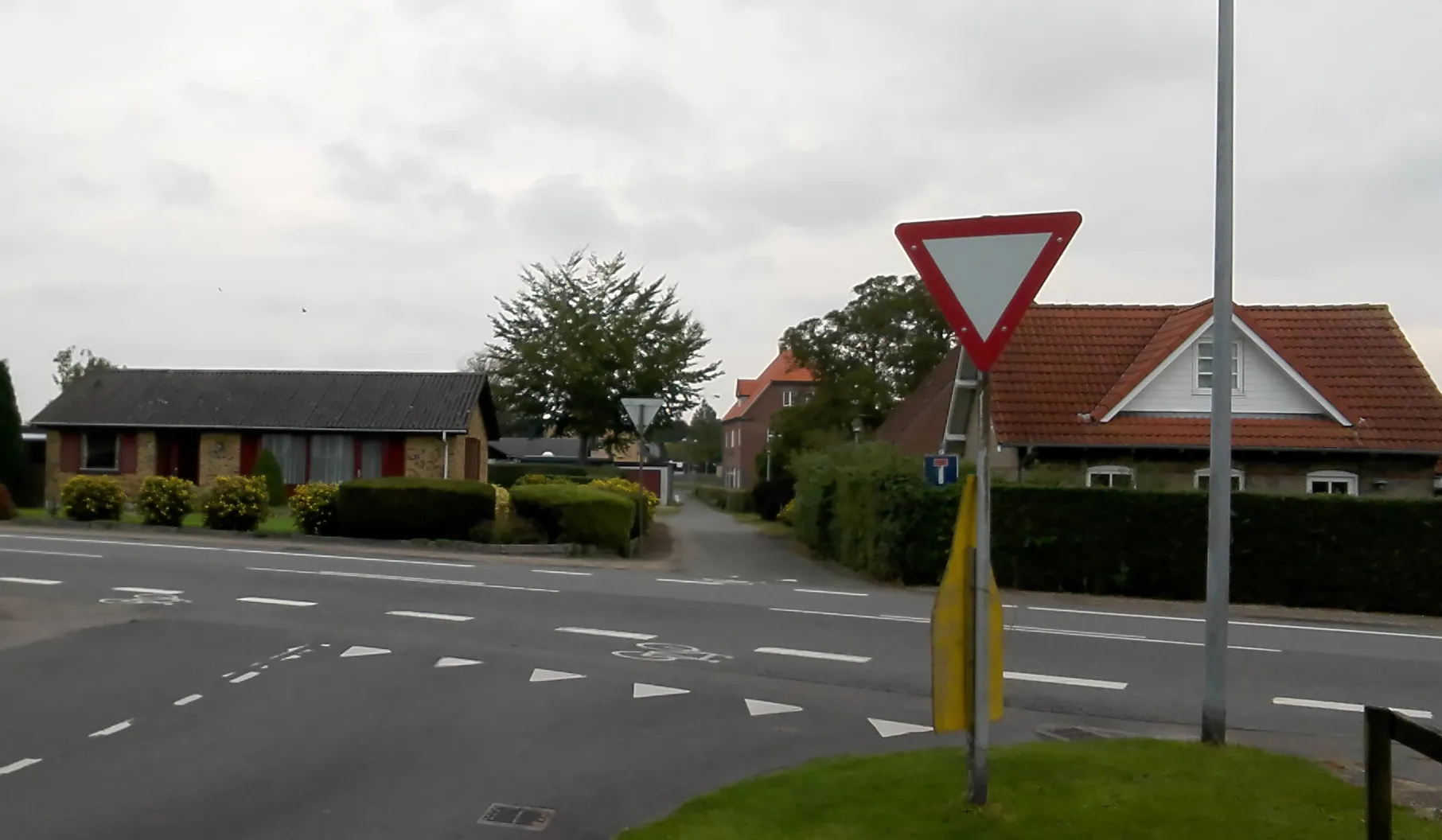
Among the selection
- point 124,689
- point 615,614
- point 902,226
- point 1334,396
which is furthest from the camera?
point 1334,396

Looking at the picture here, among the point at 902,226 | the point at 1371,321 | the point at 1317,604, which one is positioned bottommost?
the point at 1317,604

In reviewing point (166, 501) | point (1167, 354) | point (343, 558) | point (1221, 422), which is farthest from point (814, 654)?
point (166, 501)

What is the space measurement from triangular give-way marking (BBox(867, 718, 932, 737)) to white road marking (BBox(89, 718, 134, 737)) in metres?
5.15

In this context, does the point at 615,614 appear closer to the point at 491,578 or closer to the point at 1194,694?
the point at 491,578

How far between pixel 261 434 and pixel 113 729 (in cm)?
3198

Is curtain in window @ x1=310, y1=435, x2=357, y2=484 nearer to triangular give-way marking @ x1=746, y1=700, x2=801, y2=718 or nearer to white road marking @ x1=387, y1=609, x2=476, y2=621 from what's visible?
white road marking @ x1=387, y1=609, x2=476, y2=621

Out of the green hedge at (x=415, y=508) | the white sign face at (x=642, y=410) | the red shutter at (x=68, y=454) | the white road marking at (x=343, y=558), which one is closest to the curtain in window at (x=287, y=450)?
the red shutter at (x=68, y=454)

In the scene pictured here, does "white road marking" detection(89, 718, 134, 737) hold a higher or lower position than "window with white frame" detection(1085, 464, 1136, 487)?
lower

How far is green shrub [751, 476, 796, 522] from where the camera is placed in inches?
1834

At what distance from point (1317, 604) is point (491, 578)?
1295 cm

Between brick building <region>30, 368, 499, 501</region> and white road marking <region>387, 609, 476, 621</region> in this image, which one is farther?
brick building <region>30, 368, 499, 501</region>

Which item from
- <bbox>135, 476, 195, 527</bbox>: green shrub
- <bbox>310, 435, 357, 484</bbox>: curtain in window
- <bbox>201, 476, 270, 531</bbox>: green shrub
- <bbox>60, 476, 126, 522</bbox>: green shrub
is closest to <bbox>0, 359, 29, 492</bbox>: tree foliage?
<bbox>310, 435, 357, 484</bbox>: curtain in window

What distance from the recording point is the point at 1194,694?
10141mm

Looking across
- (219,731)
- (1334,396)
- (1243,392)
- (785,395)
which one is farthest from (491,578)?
(785,395)
